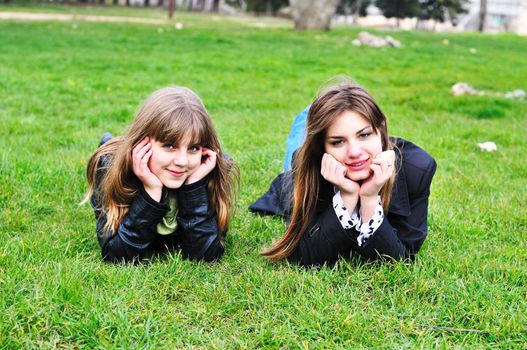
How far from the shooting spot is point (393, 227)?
10.4 feet

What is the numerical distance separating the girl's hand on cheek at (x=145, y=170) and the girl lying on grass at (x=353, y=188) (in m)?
0.67

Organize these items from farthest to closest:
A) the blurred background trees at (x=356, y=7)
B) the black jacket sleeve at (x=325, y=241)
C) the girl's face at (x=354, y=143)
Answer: the blurred background trees at (x=356, y=7)
the black jacket sleeve at (x=325, y=241)
the girl's face at (x=354, y=143)

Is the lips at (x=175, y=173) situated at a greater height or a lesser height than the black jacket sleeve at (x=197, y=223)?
greater

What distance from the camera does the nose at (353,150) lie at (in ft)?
9.34

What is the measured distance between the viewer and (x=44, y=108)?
707 centimetres

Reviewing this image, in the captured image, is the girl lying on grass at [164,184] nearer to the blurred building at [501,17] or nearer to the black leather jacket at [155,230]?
the black leather jacket at [155,230]

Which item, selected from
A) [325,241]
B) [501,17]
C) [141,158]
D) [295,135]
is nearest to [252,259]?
[325,241]

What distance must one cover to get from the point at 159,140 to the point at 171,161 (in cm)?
12

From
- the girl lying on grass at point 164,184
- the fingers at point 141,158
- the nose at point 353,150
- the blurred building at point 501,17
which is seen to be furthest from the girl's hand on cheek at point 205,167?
the blurred building at point 501,17

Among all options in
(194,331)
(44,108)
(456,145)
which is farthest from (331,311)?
(44,108)

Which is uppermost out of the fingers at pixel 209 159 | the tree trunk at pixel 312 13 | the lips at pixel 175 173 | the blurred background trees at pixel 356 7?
the blurred background trees at pixel 356 7

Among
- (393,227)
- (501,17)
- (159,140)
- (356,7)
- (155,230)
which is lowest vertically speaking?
(155,230)

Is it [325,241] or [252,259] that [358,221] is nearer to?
[325,241]

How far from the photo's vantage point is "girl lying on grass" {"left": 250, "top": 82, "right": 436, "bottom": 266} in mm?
2859
